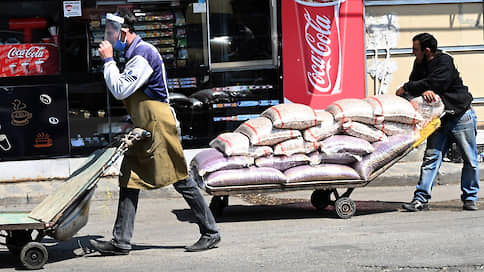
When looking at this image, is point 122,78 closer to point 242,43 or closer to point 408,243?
point 408,243

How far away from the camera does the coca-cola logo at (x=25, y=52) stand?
11422mm

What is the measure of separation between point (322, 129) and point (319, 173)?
0.47 meters

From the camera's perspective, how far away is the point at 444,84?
8.44m

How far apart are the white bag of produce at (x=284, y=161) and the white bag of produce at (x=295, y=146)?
6 cm

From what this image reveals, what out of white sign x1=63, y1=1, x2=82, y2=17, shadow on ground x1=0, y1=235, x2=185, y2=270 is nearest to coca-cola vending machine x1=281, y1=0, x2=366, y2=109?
white sign x1=63, y1=1, x2=82, y2=17

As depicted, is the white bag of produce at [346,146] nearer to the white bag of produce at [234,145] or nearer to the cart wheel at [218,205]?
the white bag of produce at [234,145]

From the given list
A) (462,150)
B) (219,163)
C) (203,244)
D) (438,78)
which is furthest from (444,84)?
(203,244)

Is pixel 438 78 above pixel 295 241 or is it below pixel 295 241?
above

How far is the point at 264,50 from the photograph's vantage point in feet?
39.8

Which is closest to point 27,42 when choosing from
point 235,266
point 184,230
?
point 184,230

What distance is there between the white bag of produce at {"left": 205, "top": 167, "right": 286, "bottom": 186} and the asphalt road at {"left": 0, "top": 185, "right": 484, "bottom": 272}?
459mm

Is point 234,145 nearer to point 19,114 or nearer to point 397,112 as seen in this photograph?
point 397,112

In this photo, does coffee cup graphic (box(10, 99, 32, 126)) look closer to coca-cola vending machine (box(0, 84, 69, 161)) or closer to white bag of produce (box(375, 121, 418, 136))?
coca-cola vending machine (box(0, 84, 69, 161))

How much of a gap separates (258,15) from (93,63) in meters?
2.65
